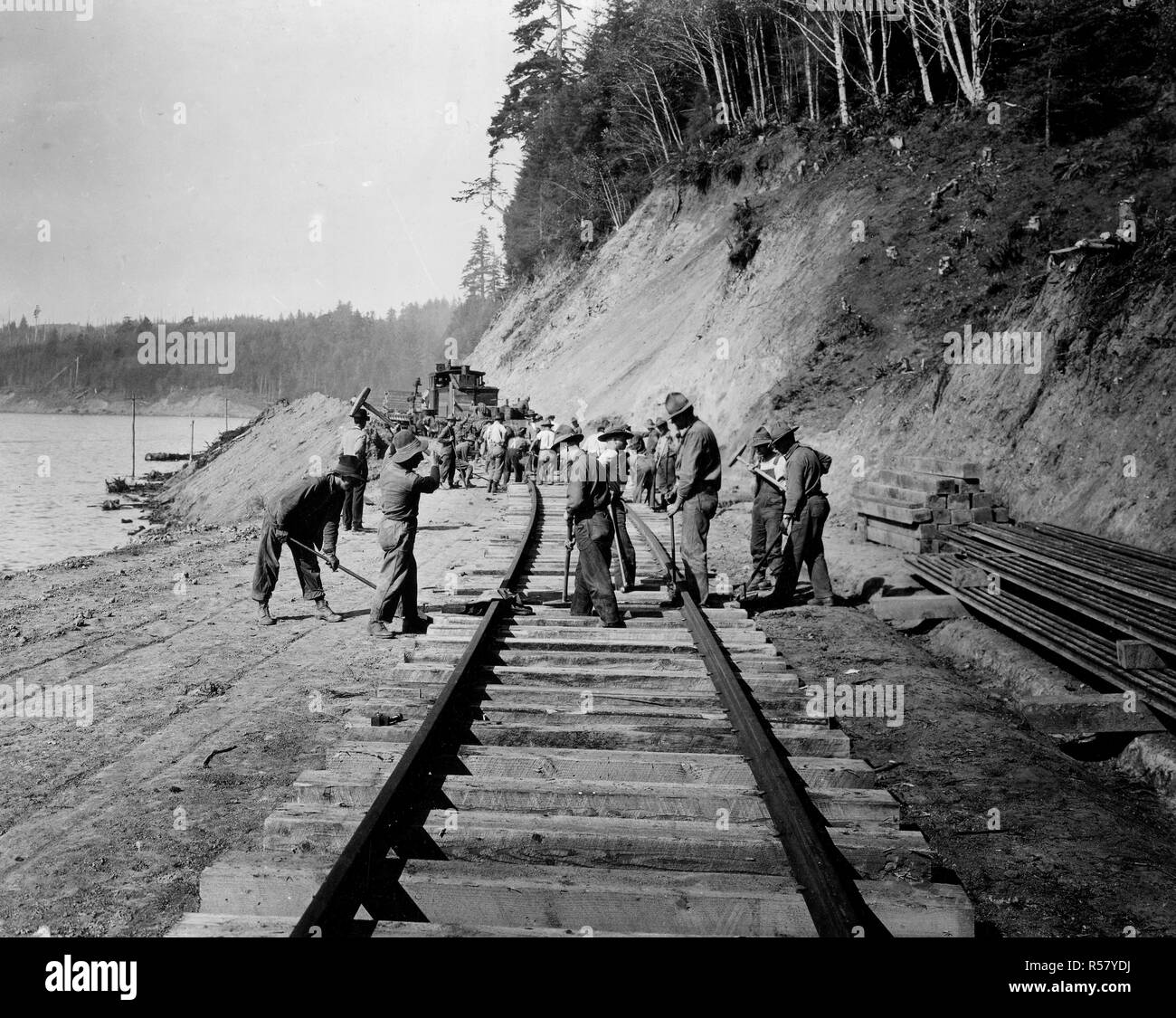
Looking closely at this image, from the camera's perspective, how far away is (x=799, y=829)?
3.71 m

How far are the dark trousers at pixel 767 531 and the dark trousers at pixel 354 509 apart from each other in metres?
7.85

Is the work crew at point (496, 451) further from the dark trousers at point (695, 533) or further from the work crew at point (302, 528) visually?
the dark trousers at point (695, 533)

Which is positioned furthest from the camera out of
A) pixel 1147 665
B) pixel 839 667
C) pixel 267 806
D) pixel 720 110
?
pixel 720 110

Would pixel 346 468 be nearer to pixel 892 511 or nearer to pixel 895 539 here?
pixel 892 511

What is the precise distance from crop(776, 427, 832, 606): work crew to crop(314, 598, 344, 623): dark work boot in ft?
15.8

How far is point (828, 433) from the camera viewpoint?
18.9 metres

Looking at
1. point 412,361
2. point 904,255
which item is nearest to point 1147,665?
point 904,255

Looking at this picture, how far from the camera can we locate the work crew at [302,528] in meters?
9.12

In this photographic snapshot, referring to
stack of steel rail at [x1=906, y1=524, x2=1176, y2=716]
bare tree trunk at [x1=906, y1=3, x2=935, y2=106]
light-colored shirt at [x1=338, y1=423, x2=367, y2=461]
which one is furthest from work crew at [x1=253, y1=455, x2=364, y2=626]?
bare tree trunk at [x1=906, y1=3, x2=935, y2=106]

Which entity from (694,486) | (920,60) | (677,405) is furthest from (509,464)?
(920,60)

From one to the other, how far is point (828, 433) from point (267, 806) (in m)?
16.0

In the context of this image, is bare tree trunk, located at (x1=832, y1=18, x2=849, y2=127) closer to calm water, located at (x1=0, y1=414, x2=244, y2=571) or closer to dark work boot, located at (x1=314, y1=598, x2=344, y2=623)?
calm water, located at (x1=0, y1=414, x2=244, y2=571)

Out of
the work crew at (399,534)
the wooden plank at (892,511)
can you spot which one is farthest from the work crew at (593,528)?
the wooden plank at (892,511)
